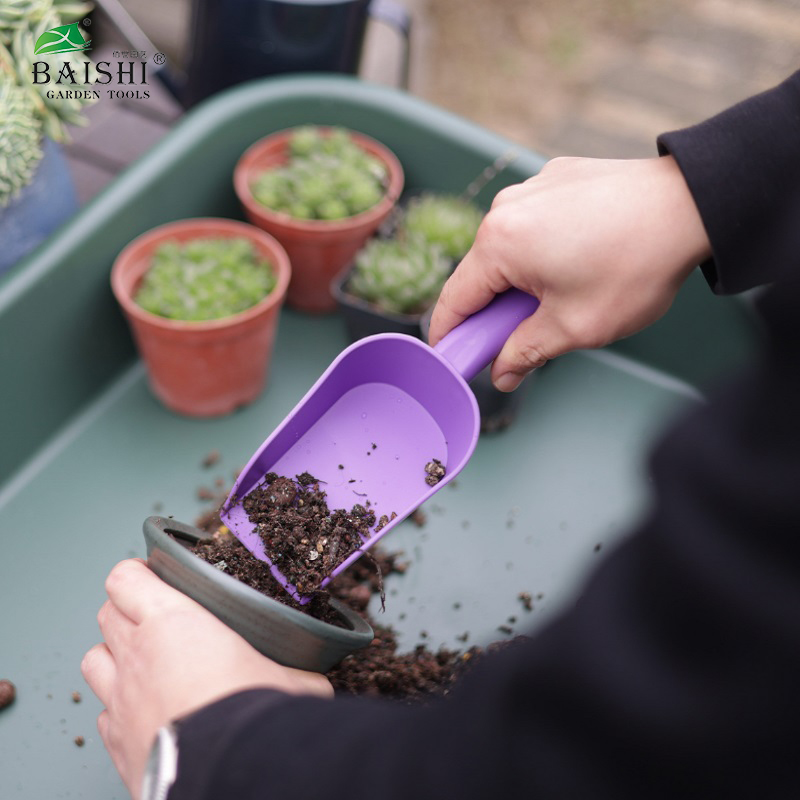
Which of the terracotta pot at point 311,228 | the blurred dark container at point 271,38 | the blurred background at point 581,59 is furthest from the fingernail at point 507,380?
the blurred background at point 581,59

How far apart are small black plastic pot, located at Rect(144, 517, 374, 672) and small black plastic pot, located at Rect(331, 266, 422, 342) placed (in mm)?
503

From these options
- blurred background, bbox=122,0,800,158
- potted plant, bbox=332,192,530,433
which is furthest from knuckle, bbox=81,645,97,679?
blurred background, bbox=122,0,800,158

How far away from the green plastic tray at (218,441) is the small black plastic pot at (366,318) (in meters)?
0.12

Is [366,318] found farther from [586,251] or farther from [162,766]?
[162,766]

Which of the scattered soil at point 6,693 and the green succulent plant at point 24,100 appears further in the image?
the green succulent plant at point 24,100

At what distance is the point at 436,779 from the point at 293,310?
99 cm

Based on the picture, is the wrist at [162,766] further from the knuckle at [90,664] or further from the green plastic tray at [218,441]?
the green plastic tray at [218,441]

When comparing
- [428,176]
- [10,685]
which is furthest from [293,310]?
[10,685]

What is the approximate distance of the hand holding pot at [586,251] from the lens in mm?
645

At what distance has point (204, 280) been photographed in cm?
108

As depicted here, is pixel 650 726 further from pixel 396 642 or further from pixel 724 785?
pixel 396 642

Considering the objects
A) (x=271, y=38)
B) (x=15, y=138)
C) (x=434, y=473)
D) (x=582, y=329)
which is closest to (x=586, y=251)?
(x=582, y=329)

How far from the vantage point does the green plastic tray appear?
0.91 m

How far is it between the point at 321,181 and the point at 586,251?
0.66m
